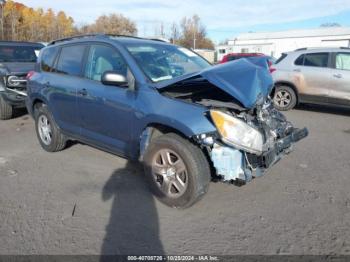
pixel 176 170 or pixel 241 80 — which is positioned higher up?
pixel 241 80

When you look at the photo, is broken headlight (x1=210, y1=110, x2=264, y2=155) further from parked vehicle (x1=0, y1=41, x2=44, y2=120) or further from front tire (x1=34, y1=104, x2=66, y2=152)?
parked vehicle (x1=0, y1=41, x2=44, y2=120)

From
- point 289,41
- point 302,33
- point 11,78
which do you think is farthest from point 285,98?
point 302,33

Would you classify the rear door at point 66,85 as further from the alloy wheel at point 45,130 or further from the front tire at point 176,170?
the front tire at point 176,170

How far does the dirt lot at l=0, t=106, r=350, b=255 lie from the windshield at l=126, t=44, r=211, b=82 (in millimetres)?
1474

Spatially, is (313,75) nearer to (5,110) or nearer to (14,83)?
(14,83)

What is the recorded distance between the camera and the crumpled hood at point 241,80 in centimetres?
352

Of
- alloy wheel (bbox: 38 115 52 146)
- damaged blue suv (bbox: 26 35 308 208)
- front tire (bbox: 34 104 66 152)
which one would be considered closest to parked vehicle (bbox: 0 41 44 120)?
front tire (bbox: 34 104 66 152)

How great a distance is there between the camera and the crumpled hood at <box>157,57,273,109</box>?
3.52 m

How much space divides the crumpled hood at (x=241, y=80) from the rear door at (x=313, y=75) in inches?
216

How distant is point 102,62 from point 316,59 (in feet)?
21.7

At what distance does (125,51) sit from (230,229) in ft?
8.05

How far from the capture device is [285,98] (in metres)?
9.58

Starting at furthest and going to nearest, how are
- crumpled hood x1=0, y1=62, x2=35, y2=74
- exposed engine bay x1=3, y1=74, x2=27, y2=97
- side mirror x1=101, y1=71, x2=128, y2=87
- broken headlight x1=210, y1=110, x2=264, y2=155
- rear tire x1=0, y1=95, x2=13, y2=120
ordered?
rear tire x1=0, y1=95, x2=13, y2=120, crumpled hood x1=0, y1=62, x2=35, y2=74, exposed engine bay x1=3, y1=74, x2=27, y2=97, side mirror x1=101, y1=71, x2=128, y2=87, broken headlight x1=210, y1=110, x2=264, y2=155

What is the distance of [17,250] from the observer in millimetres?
3082
